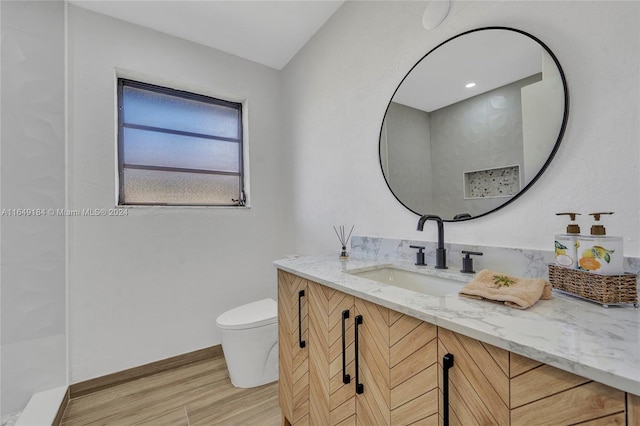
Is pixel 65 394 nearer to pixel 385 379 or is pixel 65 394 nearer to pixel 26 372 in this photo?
pixel 26 372

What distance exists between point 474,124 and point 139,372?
262cm

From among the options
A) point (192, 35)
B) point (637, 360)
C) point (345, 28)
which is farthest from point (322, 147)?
point (637, 360)

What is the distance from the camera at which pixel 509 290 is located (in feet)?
2.52

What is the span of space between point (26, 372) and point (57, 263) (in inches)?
25.3

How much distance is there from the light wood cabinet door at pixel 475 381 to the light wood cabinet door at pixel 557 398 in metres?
0.02

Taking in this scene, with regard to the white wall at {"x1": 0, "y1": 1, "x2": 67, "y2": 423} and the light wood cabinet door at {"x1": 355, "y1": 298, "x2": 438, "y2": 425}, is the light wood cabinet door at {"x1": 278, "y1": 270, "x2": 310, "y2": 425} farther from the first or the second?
the white wall at {"x1": 0, "y1": 1, "x2": 67, "y2": 423}

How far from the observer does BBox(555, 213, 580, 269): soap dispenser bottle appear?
0.80 metres

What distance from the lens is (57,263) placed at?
5.60 ft

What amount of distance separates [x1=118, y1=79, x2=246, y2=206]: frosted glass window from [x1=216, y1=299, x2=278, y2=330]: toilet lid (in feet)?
3.18

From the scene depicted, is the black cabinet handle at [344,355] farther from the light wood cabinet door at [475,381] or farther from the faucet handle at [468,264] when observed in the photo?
the faucet handle at [468,264]

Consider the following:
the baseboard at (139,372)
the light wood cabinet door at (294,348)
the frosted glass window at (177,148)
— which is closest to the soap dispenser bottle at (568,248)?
the light wood cabinet door at (294,348)

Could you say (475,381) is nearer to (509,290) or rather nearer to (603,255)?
(509,290)

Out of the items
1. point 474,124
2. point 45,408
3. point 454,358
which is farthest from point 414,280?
point 45,408

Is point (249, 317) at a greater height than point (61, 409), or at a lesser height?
greater
